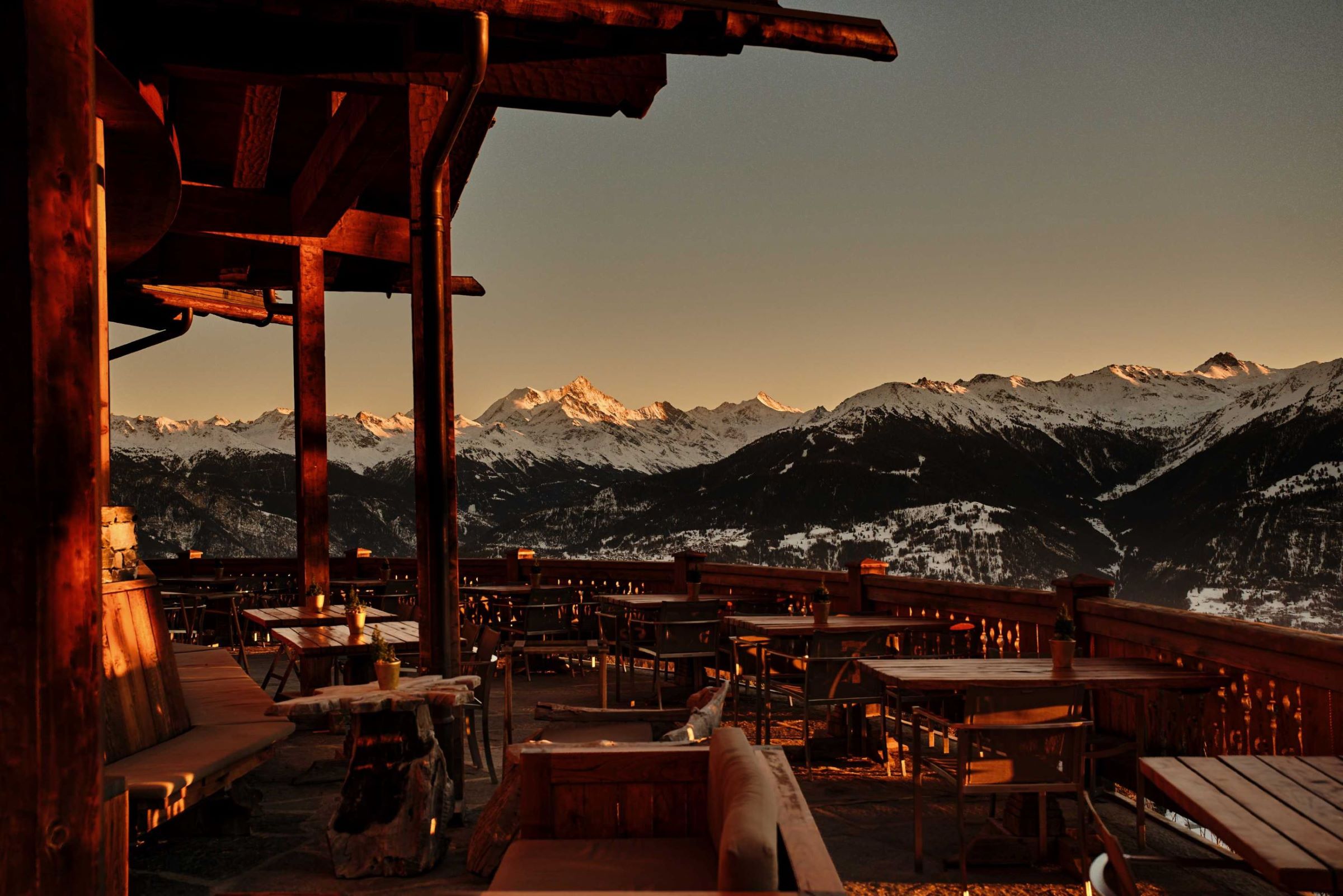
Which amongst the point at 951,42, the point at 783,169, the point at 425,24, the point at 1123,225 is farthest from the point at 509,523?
the point at 425,24

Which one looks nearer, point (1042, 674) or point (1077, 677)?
point (1077, 677)

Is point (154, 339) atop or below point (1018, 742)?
atop

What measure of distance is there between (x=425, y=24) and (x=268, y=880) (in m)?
3.57

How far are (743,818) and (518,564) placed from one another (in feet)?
30.8

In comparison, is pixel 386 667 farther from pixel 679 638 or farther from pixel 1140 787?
pixel 679 638

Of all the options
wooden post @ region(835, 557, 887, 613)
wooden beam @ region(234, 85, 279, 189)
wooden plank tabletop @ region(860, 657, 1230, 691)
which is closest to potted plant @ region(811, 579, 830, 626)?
wooden post @ region(835, 557, 887, 613)

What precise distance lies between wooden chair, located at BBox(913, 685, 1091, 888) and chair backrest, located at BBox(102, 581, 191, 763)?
3.08 m

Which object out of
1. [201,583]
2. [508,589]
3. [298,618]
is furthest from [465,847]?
[201,583]

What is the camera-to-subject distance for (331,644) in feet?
18.5

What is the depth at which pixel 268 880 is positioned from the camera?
150 inches

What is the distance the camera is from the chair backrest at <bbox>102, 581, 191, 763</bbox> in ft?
12.6

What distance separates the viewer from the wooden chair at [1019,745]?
371 centimetres

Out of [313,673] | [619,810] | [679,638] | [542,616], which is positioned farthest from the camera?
[542,616]

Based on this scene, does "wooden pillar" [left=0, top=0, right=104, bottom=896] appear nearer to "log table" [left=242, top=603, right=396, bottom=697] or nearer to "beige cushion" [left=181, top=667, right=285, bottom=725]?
"beige cushion" [left=181, top=667, right=285, bottom=725]
